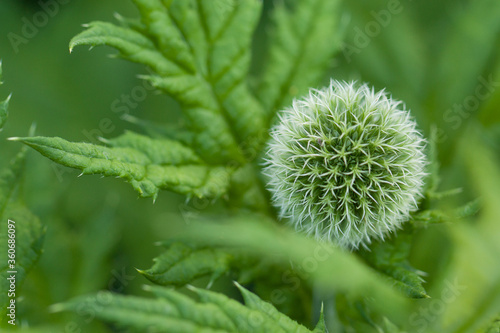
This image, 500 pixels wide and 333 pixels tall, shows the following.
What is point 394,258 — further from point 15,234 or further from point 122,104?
point 122,104

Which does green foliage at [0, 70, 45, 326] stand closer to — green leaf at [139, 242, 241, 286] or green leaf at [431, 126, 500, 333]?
green leaf at [139, 242, 241, 286]

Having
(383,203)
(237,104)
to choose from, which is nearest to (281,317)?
(383,203)

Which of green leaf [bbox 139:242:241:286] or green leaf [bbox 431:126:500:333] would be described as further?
green leaf [bbox 431:126:500:333]

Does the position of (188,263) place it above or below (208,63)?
below

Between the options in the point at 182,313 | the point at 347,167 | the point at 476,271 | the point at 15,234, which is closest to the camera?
the point at 182,313

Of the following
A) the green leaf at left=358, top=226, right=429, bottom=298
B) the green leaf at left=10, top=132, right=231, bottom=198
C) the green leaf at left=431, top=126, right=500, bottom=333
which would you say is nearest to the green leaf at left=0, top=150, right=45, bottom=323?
the green leaf at left=10, top=132, right=231, bottom=198

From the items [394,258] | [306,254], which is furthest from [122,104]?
[394,258]
